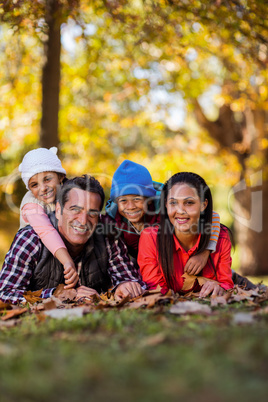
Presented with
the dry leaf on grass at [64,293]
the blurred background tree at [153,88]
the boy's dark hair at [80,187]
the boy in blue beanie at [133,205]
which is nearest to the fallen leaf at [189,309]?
the dry leaf on grass at [64,293]

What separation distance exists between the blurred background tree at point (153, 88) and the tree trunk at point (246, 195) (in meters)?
0.03

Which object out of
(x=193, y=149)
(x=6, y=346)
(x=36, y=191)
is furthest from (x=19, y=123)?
(x=6, y=346)

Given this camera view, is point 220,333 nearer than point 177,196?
Yes

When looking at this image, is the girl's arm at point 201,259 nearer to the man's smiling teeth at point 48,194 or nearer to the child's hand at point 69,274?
the child's hand at point 69,274

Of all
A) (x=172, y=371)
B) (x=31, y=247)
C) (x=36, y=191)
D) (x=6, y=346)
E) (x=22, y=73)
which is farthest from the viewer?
(x=22, y=73)

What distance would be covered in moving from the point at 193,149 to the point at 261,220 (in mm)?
2839

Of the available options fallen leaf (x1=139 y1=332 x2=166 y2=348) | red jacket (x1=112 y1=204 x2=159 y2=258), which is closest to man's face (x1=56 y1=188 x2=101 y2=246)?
red jacket (x1=112 y1=204 x2=159 y2=258)

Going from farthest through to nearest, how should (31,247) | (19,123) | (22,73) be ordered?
(19,123)
(22,73)
(31,247)

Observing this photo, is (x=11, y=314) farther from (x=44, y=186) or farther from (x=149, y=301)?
(x=44, y=186)

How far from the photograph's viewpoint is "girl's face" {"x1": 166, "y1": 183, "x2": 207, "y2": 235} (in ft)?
13.7

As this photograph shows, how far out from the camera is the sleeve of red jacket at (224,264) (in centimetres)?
418

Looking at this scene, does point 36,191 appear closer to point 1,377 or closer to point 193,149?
point 1,377

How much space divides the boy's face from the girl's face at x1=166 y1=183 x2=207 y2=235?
33 centimetres

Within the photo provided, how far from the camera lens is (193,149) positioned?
1354 cm
